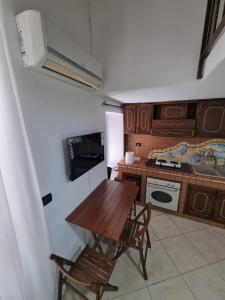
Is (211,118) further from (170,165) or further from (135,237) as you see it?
(135,237)

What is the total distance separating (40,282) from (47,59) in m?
1.73

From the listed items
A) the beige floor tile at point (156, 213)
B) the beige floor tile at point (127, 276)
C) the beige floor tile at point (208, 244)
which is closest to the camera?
the beige floor tile at point (127, 276)

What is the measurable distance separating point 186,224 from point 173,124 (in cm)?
178

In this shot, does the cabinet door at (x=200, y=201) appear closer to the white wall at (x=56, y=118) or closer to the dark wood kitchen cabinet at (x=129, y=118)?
the dark wood kitchen cabinet at (x=129, y=118)

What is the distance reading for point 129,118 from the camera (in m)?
2.87

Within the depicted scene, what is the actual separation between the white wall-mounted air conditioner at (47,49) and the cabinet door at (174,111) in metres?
1.78

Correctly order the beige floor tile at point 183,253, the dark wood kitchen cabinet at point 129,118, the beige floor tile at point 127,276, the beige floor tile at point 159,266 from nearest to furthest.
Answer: the beige floor tile at point 127,276, the beige floor tile at point 159,266, the beige floor tile at point 183,253, the dark wood kitchen cabinet at point 129,118

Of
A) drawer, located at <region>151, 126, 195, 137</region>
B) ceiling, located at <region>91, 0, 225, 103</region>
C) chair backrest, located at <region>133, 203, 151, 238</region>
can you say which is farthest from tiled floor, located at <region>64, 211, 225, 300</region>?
ceiling, located at <region>91, 0, 225, 103</region>

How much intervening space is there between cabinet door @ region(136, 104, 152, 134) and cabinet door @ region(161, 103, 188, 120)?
0.26 meters

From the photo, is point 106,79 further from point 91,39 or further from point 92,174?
point 92,174

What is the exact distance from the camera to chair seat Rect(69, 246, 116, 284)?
1.25m

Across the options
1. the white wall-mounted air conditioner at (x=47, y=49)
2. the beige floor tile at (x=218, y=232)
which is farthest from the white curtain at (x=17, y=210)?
the beige floor tile at (x=218, y=232)

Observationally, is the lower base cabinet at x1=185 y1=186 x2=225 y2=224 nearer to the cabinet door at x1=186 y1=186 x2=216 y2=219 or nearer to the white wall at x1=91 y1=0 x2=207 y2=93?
the cabinet door at x1=186 y1=186 x2=216 y2=219

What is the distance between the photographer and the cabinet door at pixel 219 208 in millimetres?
2203
